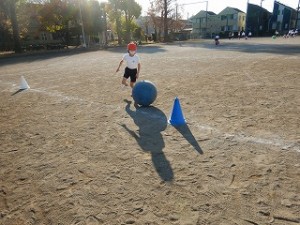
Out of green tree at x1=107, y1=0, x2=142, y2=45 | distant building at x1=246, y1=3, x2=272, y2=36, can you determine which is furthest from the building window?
distant building at x1=246, y1=3, x2=272, y2=36

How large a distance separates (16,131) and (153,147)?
10.4 ft

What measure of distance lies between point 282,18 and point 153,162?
92.0 meters

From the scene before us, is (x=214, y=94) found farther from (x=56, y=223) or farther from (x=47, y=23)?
(x=47, y=23)

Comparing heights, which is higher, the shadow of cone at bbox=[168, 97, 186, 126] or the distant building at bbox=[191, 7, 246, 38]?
the distant building at bbox=[191, 7, 246, 38]

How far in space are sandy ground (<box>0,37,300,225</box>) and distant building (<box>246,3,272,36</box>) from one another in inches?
3248

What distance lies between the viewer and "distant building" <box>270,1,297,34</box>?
80.3 meters

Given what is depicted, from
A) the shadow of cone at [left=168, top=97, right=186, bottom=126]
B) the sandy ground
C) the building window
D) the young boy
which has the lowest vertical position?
the sandy ground

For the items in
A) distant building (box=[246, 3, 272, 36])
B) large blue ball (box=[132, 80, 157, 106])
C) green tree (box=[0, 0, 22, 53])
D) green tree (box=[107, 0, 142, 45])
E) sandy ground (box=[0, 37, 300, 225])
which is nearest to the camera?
sandy ground (box=[0, 37, 300, 225])

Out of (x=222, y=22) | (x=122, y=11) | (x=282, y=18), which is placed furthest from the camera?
(x=222, y=22)

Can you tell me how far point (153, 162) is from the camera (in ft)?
13.0

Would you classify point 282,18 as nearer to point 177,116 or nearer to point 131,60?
point 131,60

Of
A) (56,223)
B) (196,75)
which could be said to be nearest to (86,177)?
(56,223)

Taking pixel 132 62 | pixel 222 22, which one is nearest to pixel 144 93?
pixel 132 62

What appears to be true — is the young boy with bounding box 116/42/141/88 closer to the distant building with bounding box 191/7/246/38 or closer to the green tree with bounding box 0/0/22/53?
the green tree with bounding box 0/0/22/53
